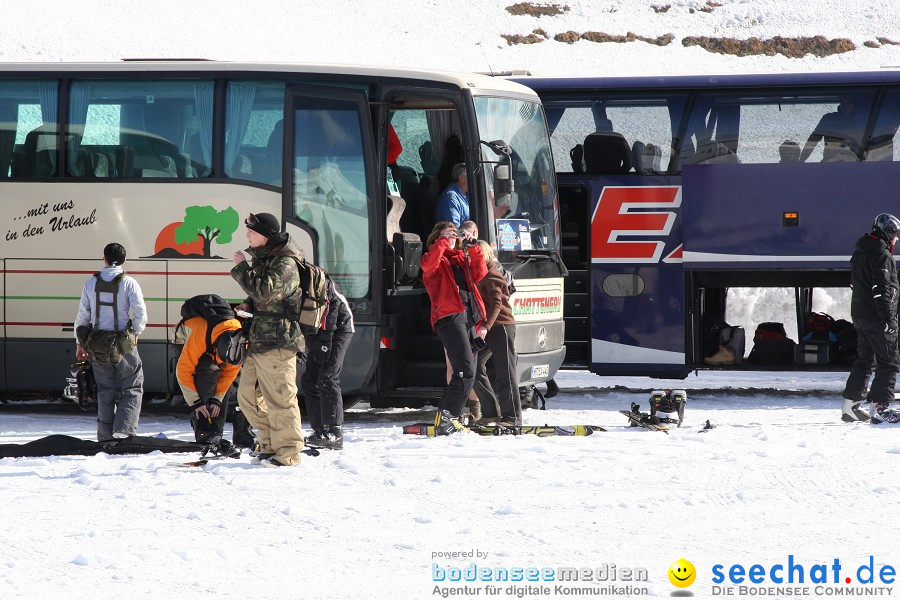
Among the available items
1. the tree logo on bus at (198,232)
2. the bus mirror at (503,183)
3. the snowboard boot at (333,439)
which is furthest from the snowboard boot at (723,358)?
the snowboard boot at (333,439)

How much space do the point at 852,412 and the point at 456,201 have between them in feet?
13.5

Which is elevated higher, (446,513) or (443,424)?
(443,424)

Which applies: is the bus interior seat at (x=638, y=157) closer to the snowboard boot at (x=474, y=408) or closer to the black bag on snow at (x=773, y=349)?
the black bag on snow at (x=773, y=349)

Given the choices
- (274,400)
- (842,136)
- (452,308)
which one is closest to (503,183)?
(452,308)

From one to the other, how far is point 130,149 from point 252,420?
4200 millimetres

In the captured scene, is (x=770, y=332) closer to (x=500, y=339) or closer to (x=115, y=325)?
(x=500, y=339)

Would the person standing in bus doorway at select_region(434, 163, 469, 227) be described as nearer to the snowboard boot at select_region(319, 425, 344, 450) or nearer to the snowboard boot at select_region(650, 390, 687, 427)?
the snowboard boot at select_region(650, 390, 687, 427)

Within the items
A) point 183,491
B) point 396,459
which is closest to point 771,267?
point 396,459

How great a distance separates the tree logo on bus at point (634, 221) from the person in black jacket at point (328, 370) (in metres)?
5.32

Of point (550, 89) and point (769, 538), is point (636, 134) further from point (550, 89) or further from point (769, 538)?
point (769, 538)

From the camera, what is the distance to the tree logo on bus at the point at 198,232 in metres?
11.4

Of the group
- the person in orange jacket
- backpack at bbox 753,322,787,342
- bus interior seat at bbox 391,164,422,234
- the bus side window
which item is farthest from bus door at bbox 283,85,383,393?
the bus side window

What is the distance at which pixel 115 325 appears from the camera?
9328 mm

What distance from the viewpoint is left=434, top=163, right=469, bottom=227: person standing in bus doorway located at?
11.1m
